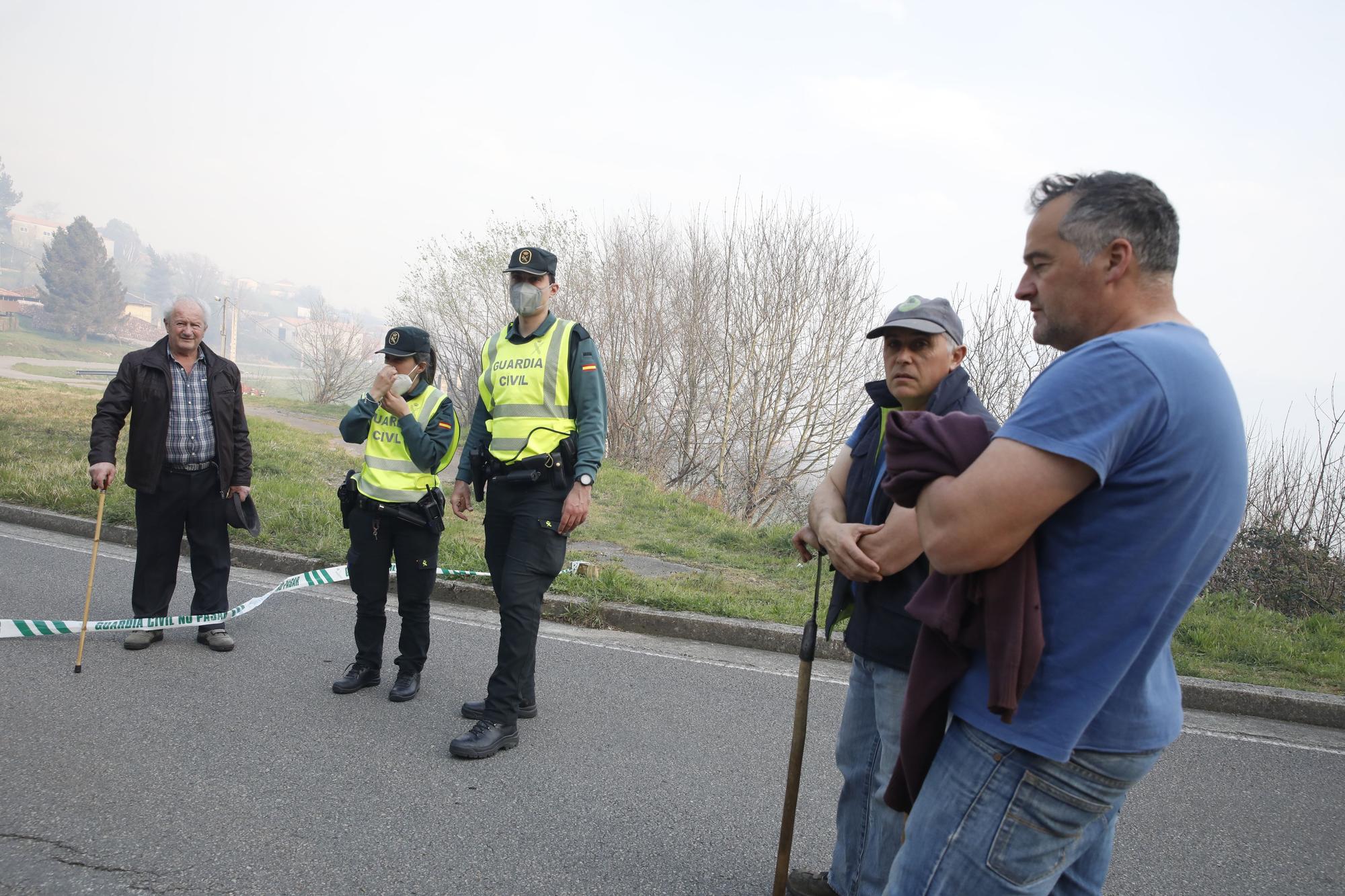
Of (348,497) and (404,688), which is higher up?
(348,497)

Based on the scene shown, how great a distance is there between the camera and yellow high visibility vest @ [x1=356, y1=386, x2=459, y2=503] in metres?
5.08

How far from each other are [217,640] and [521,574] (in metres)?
2.41

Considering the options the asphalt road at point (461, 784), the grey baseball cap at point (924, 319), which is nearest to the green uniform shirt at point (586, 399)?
the asphalt road at point (461, 784)

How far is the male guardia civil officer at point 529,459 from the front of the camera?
4457 millimetres

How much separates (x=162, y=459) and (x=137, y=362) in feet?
1.96

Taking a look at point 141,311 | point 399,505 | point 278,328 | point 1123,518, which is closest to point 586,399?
point 399,505

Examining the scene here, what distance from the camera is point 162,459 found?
5.75m

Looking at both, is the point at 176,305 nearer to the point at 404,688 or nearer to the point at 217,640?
the point at 217,640

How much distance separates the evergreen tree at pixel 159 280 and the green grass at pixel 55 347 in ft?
243

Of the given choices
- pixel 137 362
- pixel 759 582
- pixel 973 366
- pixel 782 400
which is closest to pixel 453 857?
pixel 137 362

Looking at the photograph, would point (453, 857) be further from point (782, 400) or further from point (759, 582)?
point (782, 400)

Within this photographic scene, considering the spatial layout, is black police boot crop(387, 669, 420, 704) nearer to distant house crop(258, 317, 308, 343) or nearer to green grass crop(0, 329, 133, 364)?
green grass crop(0, 329, 133, 364)

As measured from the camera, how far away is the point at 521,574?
446cm

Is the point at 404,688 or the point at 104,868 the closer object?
the point at 104,868
